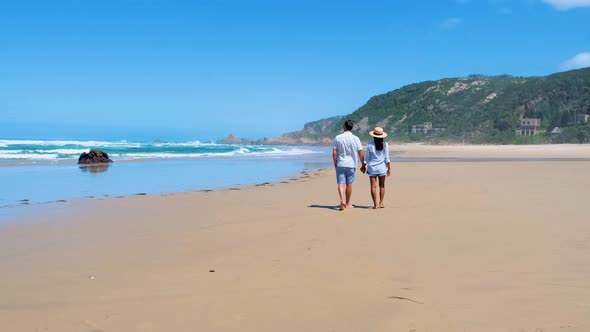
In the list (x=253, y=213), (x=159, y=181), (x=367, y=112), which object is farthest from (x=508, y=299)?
(x=367, y=112)

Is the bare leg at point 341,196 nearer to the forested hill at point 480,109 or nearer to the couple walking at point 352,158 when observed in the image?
the couple walking at point 352,158

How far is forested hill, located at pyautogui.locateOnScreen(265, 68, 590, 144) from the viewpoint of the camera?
72.1 m

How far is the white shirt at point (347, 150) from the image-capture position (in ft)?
26.1

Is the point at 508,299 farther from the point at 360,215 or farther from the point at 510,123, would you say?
the point at 510,123

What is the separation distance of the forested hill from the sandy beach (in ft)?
202

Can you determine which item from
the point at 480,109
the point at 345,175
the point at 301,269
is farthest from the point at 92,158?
the point at 480,109

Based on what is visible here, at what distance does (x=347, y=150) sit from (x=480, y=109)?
10548cm

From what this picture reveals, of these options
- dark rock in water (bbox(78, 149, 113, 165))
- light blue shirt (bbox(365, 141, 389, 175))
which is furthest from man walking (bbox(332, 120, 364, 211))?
dark rock in water (bbox(78, 149, 113, 165))

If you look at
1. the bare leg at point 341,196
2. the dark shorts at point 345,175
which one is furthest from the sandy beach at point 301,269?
the dark shorts at point 345,175

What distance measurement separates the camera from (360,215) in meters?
7.00

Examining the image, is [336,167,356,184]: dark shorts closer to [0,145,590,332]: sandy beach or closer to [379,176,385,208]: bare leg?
[379,176,385,208]: bare leg

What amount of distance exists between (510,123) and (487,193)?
2998 inches

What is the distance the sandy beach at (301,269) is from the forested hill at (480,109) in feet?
202

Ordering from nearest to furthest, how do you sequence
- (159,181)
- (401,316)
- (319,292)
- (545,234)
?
(401,316), (319,292), (545,234), (159,181)
